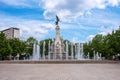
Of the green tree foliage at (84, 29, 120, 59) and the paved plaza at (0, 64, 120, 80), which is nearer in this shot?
the paved plaza at (0, 64, 120, 80)

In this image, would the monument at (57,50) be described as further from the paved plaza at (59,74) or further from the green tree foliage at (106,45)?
the paved plaza at (59,74)

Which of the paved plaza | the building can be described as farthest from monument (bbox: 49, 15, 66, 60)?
the building

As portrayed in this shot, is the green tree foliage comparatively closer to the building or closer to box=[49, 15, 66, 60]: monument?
box=[49, 15, 66, 60]: monument

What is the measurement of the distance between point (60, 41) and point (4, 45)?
47.7ft

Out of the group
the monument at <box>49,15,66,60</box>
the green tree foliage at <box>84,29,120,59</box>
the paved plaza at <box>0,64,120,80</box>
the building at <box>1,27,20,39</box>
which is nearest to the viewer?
the paved plaza at <box>0,64,120,80</box>

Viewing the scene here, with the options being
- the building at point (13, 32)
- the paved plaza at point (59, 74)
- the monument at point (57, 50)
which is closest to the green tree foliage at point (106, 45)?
the monument at point (57, 50)

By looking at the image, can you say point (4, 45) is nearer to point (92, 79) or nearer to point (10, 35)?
point (92, 79)

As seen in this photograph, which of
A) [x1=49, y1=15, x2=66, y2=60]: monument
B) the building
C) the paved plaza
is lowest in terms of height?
the paved plaza

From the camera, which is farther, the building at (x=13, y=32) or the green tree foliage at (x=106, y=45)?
the building at (x=13, y=32)

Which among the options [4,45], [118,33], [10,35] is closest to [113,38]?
[118,33]

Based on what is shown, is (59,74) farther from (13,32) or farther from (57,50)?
(13,32)

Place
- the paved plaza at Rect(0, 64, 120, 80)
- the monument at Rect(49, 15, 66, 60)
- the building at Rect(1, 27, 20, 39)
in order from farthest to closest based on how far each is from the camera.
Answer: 1. the building at Rect(1, 27, 20, 39)
2. the monument at Rect(49, 15, 66, 60)
3. the paved plaza at Rect(0, 64, 120, 80)

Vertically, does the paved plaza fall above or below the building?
below

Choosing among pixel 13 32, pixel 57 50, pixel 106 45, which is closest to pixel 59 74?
pixel 57 50
